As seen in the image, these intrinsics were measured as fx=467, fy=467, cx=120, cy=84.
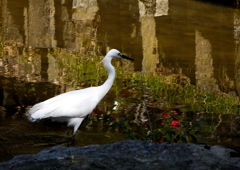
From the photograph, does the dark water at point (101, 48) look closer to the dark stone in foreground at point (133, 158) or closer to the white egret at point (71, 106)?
the white egret at point (71, 106)

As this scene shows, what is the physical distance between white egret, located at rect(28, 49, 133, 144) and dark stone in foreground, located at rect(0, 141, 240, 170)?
6.19 ft

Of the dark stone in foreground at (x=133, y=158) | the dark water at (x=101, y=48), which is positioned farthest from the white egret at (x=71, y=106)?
the dark stone in foreground at (x=133, y=158)

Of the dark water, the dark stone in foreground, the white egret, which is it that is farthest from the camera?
the dark water

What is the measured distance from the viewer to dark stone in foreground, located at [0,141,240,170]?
10.7ft

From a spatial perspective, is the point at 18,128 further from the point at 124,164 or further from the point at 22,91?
the point at 124,164

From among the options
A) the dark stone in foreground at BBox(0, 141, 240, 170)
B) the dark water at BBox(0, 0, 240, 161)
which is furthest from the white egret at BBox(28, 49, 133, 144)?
the dark stone in foreground at BBox(0, 141, 240, 170)

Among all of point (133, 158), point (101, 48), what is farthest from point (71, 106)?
point (101, 48)

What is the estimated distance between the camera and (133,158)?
11.1 feet

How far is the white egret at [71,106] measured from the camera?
5324mm

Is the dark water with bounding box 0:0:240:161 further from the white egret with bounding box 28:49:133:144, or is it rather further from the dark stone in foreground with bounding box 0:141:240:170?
the dark stone in foreground with bounding box 0:141:240:170

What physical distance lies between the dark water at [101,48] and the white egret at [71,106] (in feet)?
Answer: 0.96

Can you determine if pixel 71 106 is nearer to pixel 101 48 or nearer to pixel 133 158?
pixel 133 158

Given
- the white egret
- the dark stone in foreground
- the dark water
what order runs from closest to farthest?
1. the dark stone in foreground
2. the white egret
3. the dark water

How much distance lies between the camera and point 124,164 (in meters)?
3.30
